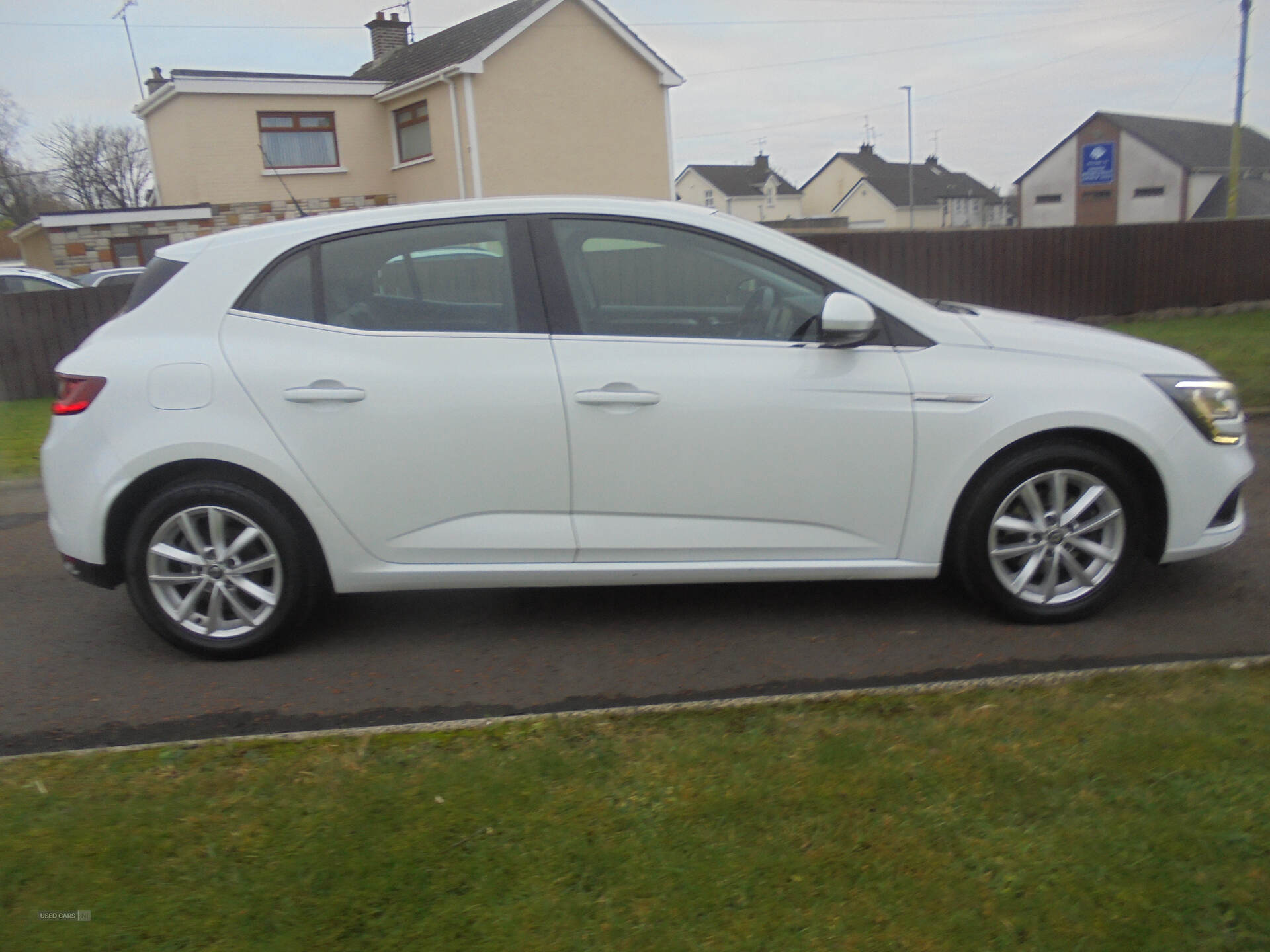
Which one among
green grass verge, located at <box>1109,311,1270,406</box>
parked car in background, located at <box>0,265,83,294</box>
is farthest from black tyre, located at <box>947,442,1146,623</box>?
parked car in background, located at <box>0,265,83,294</box>

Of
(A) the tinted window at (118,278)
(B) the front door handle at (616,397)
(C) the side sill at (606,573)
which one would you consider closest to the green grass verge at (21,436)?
(C) the side sill at (606,573)

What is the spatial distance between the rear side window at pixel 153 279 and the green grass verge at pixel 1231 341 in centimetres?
859

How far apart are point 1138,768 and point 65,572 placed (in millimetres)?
5152

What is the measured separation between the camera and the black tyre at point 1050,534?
4.29 m

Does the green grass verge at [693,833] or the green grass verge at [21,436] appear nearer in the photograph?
the green grass verge at [693,833]

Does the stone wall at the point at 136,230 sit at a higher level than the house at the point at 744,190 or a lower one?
lower

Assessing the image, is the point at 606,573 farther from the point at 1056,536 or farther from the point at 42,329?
the point at 42,329

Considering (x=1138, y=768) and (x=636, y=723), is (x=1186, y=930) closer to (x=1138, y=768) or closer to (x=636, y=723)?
(x=1138, y=768)

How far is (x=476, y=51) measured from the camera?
25.3 m

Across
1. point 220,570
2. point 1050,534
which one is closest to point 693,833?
point 1050,534

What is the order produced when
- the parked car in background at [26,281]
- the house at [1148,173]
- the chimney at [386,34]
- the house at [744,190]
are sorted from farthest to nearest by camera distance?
the house at [744,190], the house at [1148,173], the chimney at [386,34], the parked car in background at [26,281]

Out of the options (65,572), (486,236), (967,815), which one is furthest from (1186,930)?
(65,572)

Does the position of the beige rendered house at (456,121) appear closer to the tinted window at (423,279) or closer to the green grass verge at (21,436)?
the green grass verge at (21,436)

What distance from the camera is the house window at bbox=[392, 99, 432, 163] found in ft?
89.0
